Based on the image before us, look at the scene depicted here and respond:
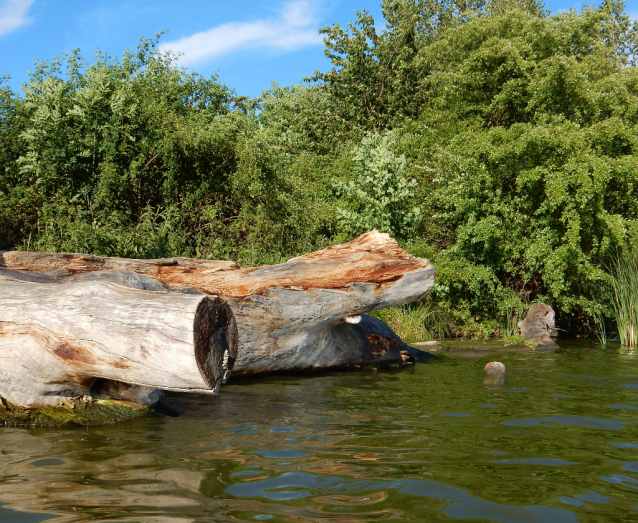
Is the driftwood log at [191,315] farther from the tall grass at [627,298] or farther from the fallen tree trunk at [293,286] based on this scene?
the tall grass at [627,298]

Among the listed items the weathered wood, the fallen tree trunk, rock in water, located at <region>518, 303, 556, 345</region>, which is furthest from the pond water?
rock in water, located at <region>518, 303, 556, 345</region>

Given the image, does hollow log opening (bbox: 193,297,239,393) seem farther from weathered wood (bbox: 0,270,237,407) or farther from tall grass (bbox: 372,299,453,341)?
tall grass (bbox: 372,299,453,341)

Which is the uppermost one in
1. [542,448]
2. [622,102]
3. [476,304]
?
[622,102]

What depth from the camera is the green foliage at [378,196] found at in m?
15.4

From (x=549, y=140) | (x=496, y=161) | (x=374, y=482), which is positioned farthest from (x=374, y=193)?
(x=374, y=482)

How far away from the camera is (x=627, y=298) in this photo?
43.4 feet

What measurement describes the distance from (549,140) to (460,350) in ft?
17.4

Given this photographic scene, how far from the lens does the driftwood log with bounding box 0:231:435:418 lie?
4902 mm

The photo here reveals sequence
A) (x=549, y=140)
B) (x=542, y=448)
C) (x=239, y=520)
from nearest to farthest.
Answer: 1. (x=239, y=520)
2. (x=542, y=448)
3. (x=549, y=140)

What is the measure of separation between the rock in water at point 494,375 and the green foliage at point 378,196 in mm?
7230

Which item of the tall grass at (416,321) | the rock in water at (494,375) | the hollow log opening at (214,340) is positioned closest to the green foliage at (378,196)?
the tall grass at (416,321)

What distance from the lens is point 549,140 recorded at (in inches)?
546

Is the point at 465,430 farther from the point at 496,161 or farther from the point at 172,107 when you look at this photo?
the point at 172,107

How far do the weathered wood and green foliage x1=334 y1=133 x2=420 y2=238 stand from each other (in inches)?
410
